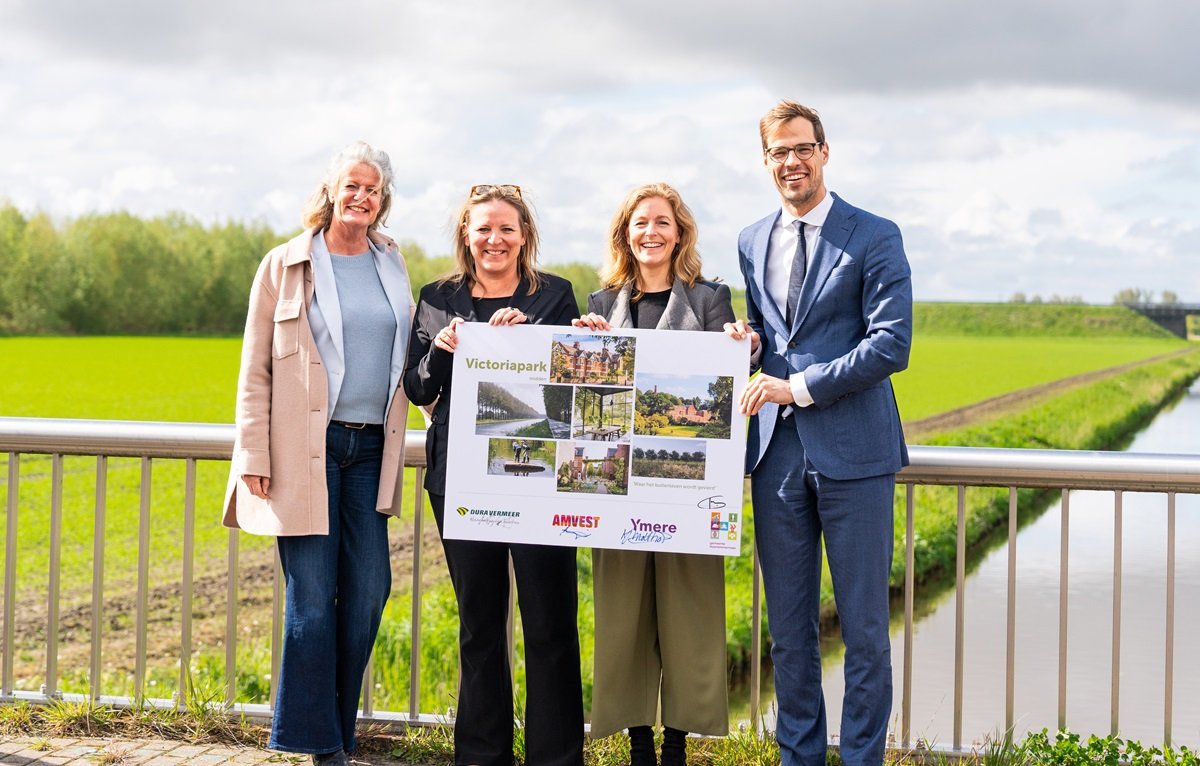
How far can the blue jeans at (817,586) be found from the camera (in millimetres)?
3715

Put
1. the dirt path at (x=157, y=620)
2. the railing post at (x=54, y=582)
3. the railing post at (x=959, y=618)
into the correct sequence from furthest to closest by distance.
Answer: the dirt path at (x=157, y=620) → the railing post at (x=54, y=582) → the railing post at (x=959, y=618)

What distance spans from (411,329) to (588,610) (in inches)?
312

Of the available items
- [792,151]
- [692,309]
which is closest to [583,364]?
[692,309]

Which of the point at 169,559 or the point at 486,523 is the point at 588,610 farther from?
the point at 169,559

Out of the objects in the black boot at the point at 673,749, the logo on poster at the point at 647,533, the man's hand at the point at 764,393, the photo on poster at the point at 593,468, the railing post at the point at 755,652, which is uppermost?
the man's hand at the point at 764,393

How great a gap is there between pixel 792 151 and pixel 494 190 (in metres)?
1.02

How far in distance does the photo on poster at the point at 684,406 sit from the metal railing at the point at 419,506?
823 mm

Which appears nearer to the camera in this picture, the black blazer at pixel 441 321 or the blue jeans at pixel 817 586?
the blue jeans at pixel 817 586

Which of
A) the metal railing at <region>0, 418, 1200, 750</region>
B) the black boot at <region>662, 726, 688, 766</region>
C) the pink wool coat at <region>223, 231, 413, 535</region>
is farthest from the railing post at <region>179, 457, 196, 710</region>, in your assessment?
the black boot at <region>662, 726, 688, 766</region>

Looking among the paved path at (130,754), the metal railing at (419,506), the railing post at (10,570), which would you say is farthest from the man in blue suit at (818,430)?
the railing post at (10,570)

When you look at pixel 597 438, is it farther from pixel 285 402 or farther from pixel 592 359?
pixel 285 402

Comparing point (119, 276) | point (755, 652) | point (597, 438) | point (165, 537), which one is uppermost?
point (119, 276)

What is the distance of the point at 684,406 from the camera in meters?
3.86

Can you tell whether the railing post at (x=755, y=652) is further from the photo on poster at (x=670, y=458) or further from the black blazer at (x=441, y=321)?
the black blazer at (x=441, y=321)
